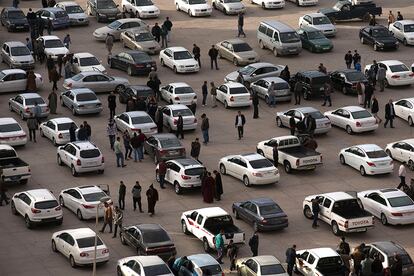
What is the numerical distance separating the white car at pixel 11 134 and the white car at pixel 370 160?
16.5 metres

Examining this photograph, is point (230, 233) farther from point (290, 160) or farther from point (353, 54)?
point (353, 54)

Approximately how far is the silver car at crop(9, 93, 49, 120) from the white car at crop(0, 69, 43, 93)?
362 centimetres

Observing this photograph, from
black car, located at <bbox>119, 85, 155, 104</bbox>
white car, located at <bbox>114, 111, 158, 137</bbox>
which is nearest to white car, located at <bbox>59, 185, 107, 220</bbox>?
white car, located at <bbox>114, 111, 158, 137</bbox>

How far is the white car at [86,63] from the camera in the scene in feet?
260

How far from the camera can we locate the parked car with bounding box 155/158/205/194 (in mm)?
61656

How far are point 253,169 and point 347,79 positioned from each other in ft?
53.1

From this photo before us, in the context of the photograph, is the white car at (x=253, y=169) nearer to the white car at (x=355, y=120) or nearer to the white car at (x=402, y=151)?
the white car at (x=402, y=151)

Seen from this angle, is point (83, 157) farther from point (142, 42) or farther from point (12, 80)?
point (142, 42)

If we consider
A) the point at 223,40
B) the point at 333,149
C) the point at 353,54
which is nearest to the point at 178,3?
the point at 223,40

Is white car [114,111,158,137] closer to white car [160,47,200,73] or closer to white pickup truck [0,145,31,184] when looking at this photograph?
white pickup truck [0,145,31,184]

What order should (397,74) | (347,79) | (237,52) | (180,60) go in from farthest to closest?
(237,52), (180,60), (397,74), (347,79)

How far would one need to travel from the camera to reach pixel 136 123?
226ft

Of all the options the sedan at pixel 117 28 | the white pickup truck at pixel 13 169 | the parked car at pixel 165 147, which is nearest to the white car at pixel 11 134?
the white pickup truck at pixel 13 169

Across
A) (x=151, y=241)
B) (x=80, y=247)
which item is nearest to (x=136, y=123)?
(x=151, y=241)
